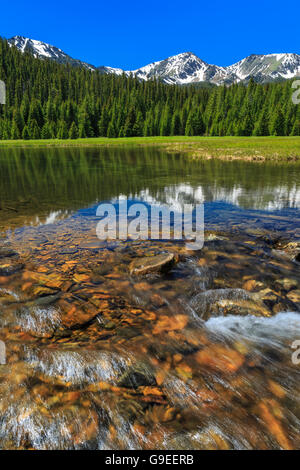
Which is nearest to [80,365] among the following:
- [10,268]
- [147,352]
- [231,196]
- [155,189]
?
[147,352]

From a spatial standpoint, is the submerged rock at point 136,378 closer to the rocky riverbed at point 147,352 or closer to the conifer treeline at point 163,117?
the rocky riverbed at point 147,352

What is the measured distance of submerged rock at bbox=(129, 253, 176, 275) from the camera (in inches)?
318

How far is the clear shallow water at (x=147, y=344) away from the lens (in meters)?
3.82

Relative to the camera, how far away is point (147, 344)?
17.3 feet

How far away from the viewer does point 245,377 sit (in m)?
4.70

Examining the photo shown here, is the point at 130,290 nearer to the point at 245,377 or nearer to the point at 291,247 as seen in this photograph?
the point at 245,377

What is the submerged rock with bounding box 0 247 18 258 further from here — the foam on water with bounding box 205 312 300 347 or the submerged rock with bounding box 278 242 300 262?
the submerged rock with bounding box 278 242 300 262

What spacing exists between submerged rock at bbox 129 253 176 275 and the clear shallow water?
28 centimetres

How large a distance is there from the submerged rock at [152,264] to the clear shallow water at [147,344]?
0.92 feet

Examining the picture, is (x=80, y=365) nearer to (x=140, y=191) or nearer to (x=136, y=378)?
(x=136, y=378)

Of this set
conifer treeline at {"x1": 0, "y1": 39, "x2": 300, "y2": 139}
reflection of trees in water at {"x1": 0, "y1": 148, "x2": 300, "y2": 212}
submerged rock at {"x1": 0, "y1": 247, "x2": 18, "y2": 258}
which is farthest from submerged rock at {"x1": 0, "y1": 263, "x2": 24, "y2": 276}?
conifer treeline at {"x1": 0, "y1": 39, "x2": 300, "y2": 139}

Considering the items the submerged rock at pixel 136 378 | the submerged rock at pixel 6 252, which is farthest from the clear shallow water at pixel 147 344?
the submerged rock at pixel 6 252

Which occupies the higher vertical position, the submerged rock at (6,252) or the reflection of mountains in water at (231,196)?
the reflection of mountains in water at (231,196)

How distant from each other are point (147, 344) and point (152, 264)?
3226mm
